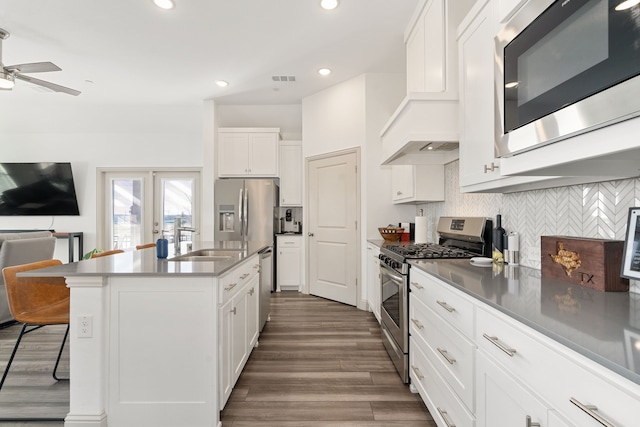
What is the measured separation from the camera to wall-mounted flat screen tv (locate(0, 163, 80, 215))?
5.62m

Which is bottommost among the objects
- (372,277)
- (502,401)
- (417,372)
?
(417,372)

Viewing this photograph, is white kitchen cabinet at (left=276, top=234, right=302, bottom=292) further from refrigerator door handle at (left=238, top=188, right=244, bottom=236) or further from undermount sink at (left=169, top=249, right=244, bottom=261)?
undermount sink at (left=169, top=249, right=244, bottom=261)

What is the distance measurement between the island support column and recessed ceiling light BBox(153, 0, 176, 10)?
239cm

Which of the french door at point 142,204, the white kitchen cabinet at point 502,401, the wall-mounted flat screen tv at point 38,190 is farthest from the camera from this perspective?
the french door at point 142,204

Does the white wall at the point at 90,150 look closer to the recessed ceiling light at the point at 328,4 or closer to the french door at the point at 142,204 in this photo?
the french door at the point at 142,204

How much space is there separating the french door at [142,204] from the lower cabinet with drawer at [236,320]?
372 cm

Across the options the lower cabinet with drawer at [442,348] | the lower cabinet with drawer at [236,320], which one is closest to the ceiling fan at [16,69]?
the lower cabinet with drawer at [236,320]

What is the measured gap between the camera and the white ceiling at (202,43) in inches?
110

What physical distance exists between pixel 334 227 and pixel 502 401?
3.43 m

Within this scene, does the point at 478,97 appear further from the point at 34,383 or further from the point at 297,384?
the point at 34,383

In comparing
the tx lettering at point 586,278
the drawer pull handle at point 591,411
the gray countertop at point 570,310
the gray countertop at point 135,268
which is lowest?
the drawer pull handle at point 591,411

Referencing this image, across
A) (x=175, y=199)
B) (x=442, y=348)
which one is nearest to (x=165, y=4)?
(x=442, y=348)

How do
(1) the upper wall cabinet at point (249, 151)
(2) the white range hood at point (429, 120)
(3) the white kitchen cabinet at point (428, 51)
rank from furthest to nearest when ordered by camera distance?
1. (1) the upper wall cabinet at point (249, 151)
2. (3) the white kitchen cabinet at point (428, 51)
3. (2) the white range hood at point (429, 120)

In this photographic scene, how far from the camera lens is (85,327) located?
5.47ft
